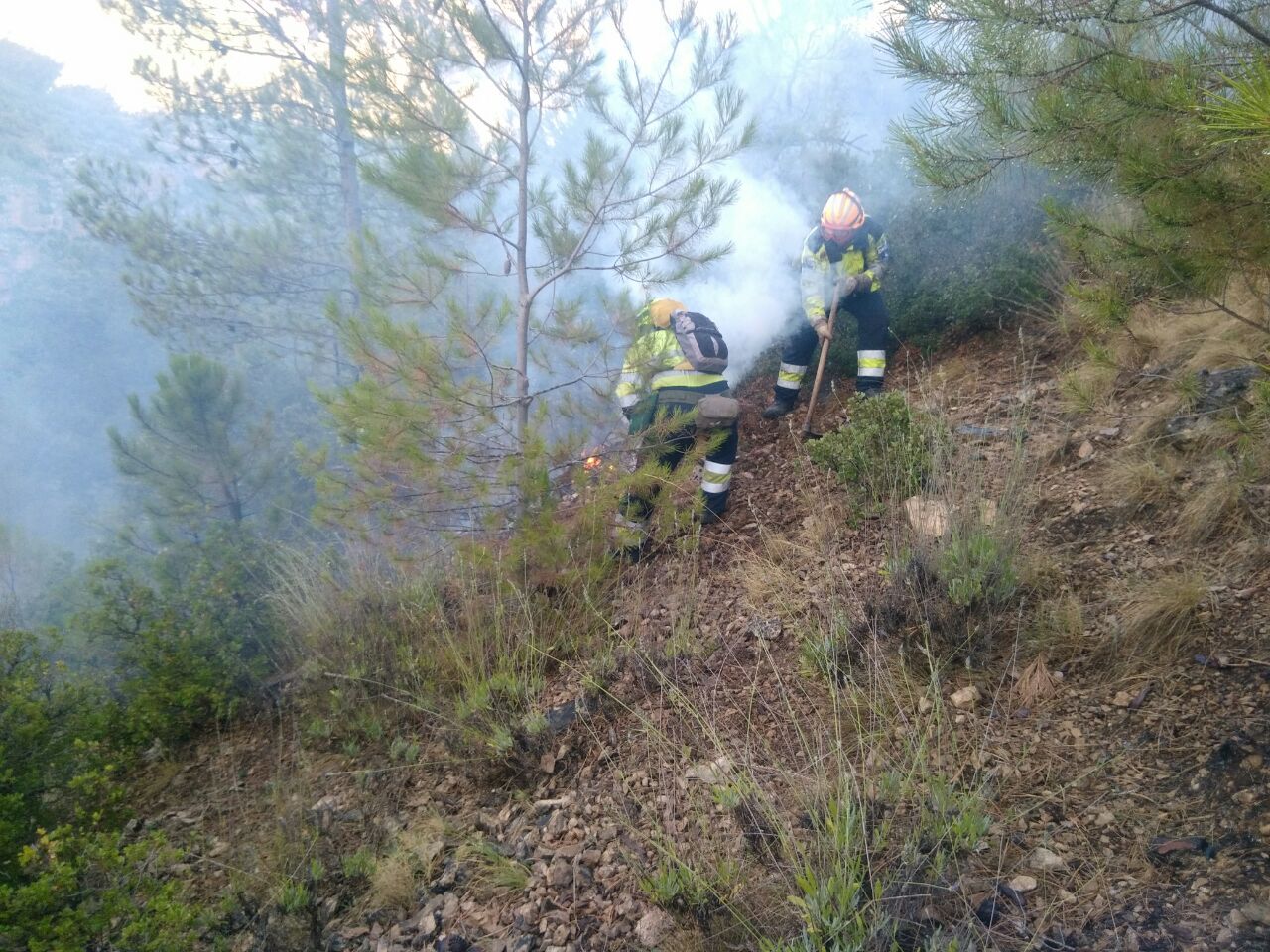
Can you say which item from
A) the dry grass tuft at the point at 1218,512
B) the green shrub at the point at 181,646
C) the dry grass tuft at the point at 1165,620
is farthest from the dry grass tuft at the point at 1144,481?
the green shrub at the point at 181,646

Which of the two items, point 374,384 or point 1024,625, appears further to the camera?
point 374,384

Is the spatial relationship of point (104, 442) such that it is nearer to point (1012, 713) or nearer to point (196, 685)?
point (196, 685)

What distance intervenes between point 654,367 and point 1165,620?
2898 mm

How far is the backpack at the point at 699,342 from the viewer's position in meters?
4.71

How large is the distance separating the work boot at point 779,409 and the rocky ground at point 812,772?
8.17 feet

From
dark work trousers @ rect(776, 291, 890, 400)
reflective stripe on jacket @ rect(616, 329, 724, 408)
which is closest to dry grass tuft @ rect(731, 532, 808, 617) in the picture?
reflective stripe on jacket @ rect(616, 329, 724, 408)

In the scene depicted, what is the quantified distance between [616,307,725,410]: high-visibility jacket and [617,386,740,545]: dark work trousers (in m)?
0.15

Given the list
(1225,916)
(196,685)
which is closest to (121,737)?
(196,685)

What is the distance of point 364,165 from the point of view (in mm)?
3863

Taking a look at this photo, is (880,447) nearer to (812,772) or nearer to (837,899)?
→ (812,772)

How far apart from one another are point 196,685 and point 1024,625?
13.7 feet

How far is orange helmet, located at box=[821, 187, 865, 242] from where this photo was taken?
538 centimetres

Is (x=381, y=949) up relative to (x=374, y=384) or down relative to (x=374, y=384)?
down

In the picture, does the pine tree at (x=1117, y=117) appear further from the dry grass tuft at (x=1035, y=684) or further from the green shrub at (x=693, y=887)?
the green shrub at (x=693, y=887)
